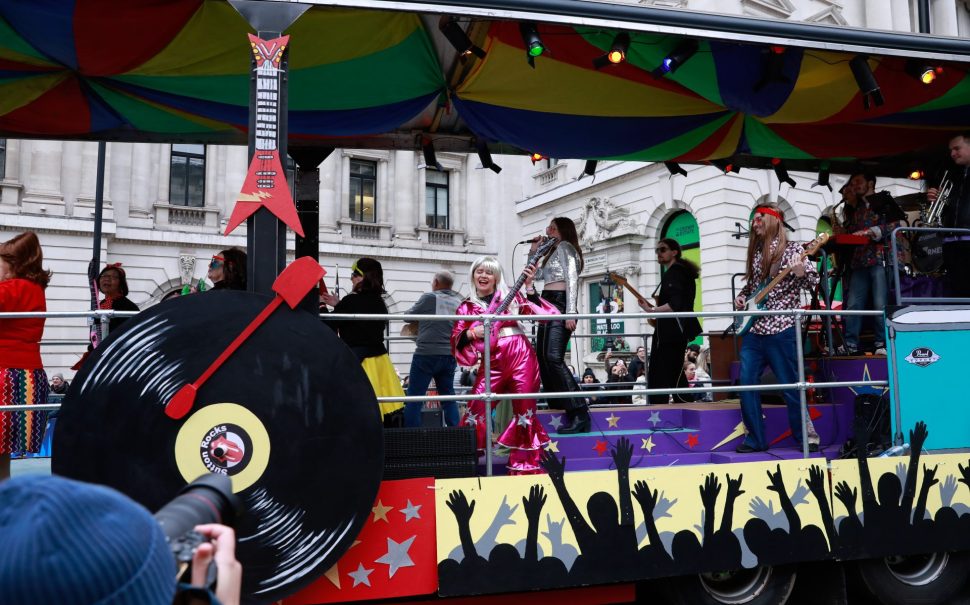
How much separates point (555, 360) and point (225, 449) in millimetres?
2980

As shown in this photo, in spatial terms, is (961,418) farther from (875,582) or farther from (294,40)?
(294,40)

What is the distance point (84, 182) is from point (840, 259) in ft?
74.4

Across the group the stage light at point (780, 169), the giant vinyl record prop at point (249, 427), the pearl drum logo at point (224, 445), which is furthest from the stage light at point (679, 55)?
the stage light at point (780, 169)

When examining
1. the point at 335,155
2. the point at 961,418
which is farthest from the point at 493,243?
the point at 961,418

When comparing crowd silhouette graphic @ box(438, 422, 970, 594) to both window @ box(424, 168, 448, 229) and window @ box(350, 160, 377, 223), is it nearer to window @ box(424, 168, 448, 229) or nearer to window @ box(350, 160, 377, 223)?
window @ box(350, 160, 377, 223)

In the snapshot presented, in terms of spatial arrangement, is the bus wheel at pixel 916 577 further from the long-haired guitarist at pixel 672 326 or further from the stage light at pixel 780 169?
the stage light at pixel 780 169

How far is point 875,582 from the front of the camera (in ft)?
15.7

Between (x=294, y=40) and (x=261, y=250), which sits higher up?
(x=294, y=40)

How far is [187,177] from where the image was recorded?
25406 millimetres

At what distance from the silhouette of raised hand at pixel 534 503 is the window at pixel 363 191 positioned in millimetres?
25334

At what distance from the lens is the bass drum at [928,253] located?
5828mm

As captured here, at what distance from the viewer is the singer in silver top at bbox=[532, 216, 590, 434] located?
18.9ft

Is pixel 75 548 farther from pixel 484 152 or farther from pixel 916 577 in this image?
pixel 484 152

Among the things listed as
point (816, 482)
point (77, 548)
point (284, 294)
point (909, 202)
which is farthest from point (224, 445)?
point (909, 202)
